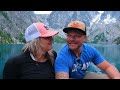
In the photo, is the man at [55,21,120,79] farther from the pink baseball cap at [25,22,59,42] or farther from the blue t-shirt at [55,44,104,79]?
the pink baseball cap at [25,22,59,42]

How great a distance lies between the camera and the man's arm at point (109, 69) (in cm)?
175

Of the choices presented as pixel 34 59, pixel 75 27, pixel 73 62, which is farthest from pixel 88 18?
pixel 34 59

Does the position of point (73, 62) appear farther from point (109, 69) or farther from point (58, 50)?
point (58, 50)

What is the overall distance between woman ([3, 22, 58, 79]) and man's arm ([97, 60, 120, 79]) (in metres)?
0.34

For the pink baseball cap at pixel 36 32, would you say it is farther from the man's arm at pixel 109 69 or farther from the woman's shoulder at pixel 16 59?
the man's arm at pixel 109 69

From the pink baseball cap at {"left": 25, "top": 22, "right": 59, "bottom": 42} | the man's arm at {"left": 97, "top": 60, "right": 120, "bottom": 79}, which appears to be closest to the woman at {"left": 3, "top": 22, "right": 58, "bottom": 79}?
the pink baseball cap at {"left": 25, "top": 22, "right": 59, "bottom": 42}

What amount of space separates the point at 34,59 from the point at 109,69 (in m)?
0.49
